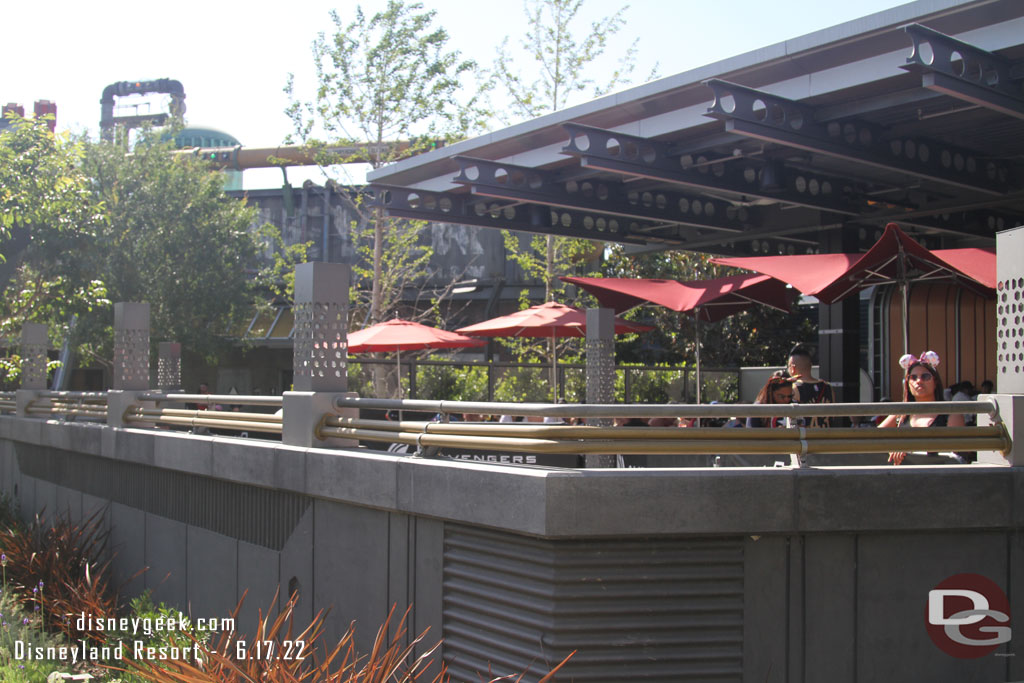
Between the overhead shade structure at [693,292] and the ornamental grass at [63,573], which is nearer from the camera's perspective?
the ornamental grass at [63,573]

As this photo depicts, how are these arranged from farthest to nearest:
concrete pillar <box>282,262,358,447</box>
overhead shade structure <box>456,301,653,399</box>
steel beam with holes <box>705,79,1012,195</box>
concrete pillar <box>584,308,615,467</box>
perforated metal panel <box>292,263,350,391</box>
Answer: overhead shade structure <box>456,301,653,399</box>, concrete pillar <box>584,308,615,467</box>, steel beam with holes <box>705,79,1012,195</box>, perforated metal panel <box>292,263,350,391</box>, concrete pillar <box>282,262,358,447</box>

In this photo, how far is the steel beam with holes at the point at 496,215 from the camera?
589 inches

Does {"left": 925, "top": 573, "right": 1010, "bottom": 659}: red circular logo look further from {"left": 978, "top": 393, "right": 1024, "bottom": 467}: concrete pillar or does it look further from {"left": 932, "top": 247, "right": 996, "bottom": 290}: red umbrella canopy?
{"left": 932, "top": 247, "right": 996, "bottom": 290}: red umbrella canopy

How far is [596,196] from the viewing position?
14203 millimetres

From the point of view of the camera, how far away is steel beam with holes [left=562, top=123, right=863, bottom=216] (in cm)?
1141

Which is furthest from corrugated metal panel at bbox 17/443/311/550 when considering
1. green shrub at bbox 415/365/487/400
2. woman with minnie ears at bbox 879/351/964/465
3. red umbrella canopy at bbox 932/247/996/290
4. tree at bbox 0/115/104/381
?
green shrub at bbox 415/365/487/400

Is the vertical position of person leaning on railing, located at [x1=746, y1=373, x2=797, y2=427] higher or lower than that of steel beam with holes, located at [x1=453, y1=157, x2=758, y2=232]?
lower

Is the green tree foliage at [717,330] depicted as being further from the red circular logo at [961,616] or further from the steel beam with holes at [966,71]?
the red circular logo at [961,616]

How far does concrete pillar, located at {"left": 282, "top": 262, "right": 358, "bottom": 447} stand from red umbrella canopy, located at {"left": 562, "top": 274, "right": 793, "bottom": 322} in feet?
16.5

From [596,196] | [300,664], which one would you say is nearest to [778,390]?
[300,664]

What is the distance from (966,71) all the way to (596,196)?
20.7 ft

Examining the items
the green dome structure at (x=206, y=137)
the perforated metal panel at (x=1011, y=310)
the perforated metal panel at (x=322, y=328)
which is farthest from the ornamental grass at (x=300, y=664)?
the green dome structure at (x=206, y=137)

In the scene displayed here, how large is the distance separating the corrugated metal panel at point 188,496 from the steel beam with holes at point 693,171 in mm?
5625

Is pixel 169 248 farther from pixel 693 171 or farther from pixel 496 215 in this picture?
pixel 693 171
